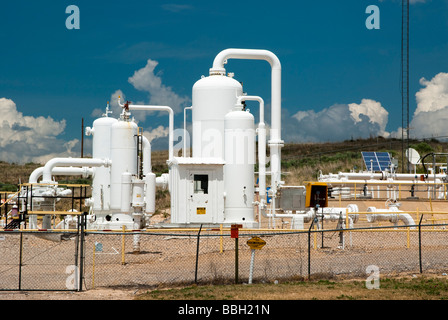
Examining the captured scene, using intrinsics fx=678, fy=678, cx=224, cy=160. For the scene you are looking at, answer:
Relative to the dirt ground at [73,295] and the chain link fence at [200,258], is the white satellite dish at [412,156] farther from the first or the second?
the dirt ground at [73,295]

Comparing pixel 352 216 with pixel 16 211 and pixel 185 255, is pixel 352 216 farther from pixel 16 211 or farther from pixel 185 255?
pixel 16 211

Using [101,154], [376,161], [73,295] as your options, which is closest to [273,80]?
[101,154]

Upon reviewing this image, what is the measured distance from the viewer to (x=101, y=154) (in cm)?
3434

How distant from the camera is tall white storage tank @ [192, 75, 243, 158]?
30641mm

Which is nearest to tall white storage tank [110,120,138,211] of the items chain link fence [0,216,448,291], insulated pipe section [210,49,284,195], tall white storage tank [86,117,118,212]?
tall white storage tank [86,117,118,212]

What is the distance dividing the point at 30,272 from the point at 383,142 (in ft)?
259

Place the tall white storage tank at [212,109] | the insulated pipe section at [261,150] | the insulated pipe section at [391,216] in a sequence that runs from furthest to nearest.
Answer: the tall white storage tank at [212,109], the insulated pipe section at [261,150], the insulated pipe section at [391,216]

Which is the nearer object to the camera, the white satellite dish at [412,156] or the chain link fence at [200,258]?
the chain link fence at [200,258]

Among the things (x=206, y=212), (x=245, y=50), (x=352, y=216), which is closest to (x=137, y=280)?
(x=206, y=212)

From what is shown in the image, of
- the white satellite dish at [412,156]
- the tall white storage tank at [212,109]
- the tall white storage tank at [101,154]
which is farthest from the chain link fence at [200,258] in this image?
the white satellite dish at [412,156]

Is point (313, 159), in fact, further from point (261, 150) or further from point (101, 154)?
point (261, 150)

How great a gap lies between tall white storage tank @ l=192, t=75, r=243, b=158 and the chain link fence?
19.2 feet

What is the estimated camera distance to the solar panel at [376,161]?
42.5m

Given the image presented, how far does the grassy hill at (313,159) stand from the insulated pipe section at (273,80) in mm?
22670
